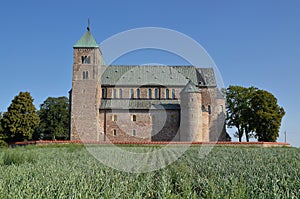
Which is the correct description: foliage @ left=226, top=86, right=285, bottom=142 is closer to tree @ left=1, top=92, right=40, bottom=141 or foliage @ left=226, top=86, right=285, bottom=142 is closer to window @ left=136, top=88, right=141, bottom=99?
window @ left=136, top=88, right=141, bottom=99

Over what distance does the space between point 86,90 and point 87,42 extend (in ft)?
26.8

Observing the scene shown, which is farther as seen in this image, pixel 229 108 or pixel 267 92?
pixel 229 108

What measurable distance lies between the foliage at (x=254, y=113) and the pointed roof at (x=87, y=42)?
2722 cm

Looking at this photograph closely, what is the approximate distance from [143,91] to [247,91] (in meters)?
19.6

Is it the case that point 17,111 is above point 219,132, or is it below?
above

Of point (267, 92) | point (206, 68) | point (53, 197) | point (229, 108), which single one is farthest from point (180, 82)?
point (53, 197)

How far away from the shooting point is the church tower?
48.0m

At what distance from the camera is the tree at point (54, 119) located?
6644cm

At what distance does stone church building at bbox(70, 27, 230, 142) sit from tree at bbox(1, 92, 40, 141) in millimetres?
7788

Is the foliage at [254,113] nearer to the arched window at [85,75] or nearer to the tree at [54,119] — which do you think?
the arched window at [85,75]

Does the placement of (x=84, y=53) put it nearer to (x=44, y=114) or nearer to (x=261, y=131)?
(x=44, y=114)

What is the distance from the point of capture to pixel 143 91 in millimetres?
56438

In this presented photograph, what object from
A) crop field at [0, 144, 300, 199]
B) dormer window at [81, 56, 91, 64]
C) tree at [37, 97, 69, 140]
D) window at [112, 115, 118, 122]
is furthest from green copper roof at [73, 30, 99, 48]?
crop field at [0, 144, 300, 199]

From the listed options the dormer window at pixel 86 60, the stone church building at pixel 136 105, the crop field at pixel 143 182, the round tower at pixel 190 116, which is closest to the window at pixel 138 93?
the stone church building at pixel 136 105
